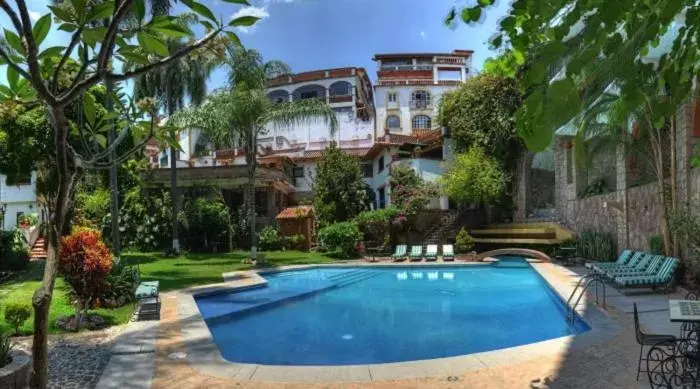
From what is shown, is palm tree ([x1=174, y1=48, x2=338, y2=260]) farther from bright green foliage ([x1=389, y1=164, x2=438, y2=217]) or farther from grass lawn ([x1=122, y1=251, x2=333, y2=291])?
bright green foliage ([x1=389, y1=164, x2=438, y2=217])

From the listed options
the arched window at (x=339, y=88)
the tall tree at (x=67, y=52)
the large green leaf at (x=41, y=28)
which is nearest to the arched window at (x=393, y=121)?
the arched window at (x=339, y=88)

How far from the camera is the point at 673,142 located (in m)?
13.9

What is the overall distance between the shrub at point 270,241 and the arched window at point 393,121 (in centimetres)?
2839

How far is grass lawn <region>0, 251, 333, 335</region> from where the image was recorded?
10727 millimetres

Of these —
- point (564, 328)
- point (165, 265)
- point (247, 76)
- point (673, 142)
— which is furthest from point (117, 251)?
point (673, 142)

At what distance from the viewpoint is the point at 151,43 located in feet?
8.50

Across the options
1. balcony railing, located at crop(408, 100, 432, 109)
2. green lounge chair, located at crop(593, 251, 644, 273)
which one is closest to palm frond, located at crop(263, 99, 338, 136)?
green lounge chair, located at crop(593, 251, 644, 273)

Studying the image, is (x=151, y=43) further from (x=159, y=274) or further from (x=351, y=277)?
(x=351, y=277)

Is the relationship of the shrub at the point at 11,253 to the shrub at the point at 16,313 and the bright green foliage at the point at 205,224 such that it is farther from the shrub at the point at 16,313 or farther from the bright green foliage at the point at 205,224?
the shrub at the point at 16,313

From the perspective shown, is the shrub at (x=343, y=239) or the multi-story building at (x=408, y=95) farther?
the multi-story building at (x=408, y=95)

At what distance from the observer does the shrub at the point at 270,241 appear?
2752cm

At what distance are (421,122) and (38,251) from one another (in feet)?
124

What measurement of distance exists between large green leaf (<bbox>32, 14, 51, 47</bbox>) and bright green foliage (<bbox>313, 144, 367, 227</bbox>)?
988 inches

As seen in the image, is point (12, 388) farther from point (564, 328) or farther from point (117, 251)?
point (117, 251)
